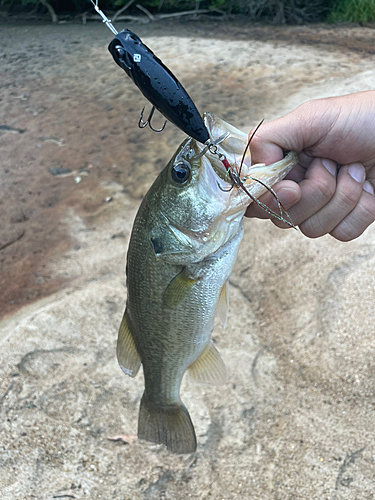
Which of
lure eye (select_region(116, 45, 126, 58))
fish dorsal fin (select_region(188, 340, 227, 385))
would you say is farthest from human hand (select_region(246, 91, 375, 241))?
lure eye (select_region(116, 45, 126, 58))

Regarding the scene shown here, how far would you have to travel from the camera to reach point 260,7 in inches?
436

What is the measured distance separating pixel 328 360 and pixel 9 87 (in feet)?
23.0

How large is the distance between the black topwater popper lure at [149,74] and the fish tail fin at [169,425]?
1.30 meters

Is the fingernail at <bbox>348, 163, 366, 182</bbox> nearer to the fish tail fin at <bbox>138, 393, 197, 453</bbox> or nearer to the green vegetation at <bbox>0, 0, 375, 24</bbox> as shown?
the fish tail fin at <bbox>138, 393, 197, 453</bbox>

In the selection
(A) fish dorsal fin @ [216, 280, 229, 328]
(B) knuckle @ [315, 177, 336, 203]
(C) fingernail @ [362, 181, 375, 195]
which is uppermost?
(B) knuckle @ [315, 177, 336, 203]

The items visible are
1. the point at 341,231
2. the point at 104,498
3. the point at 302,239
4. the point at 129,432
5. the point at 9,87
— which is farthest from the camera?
the point at 9,87

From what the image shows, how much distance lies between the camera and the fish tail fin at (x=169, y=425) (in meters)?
2.01

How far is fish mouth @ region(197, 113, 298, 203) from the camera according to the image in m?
1.51

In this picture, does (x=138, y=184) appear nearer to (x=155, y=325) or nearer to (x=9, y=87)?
(x=155, y=325)

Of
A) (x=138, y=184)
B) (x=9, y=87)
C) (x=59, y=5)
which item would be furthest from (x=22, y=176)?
(x=59, y=5)

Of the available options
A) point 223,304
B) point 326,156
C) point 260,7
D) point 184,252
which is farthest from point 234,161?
point 260,7

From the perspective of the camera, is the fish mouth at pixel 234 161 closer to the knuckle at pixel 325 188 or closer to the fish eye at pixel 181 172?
the fish eye at pixel 181 172

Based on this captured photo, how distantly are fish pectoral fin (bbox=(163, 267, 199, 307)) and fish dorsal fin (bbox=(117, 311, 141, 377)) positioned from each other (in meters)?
0.31

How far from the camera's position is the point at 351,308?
3215 mm
